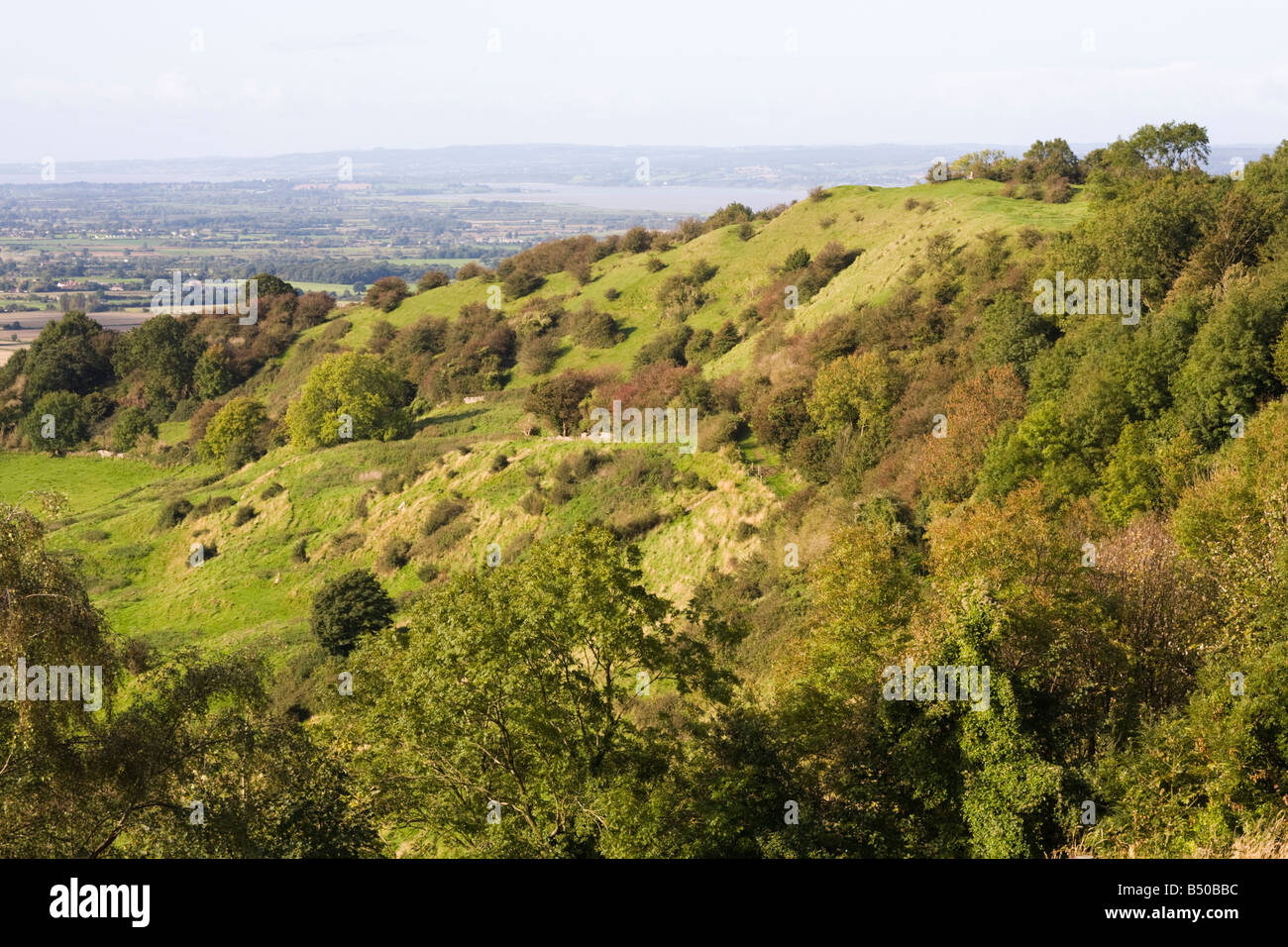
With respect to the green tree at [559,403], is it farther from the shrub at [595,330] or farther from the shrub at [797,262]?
the shrub at [797,262]

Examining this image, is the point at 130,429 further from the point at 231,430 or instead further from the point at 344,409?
the point at 344,409

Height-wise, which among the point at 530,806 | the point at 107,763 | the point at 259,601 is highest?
the point at 107,763

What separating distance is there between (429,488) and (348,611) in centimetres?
1448

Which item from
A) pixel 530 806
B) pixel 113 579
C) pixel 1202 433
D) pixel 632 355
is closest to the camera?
pixel 530 806

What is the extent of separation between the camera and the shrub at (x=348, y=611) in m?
37.0

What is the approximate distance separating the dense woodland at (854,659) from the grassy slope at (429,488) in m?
2.50

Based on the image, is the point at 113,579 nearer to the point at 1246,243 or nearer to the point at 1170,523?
the point at 1170,523

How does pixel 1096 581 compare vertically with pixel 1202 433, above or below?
below

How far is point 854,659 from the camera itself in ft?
70.1

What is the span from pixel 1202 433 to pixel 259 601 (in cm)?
4092

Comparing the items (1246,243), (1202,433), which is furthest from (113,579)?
(1246,243)

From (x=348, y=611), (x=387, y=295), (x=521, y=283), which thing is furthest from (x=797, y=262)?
(x=348, y=611)

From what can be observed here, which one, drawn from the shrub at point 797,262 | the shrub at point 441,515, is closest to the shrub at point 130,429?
the shrub at point 441,515
